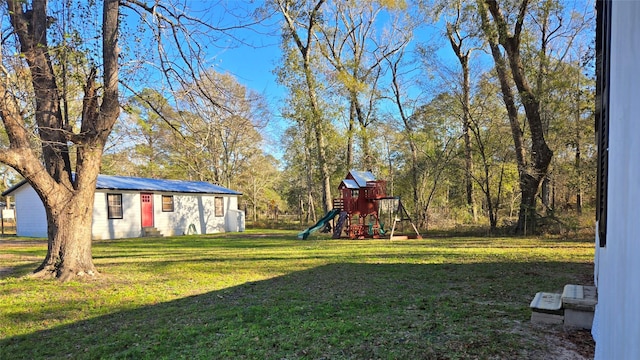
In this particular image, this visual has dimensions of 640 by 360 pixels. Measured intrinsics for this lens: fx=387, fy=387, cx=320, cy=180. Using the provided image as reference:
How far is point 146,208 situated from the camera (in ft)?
61.4

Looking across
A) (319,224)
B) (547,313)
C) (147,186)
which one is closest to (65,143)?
(547,313)

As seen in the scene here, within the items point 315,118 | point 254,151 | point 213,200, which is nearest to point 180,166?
point 254,151

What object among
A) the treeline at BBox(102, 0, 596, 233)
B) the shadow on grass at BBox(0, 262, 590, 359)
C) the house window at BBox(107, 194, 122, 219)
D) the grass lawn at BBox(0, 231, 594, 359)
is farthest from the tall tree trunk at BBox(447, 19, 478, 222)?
the house window at BBox(107, 194, 122, 219)

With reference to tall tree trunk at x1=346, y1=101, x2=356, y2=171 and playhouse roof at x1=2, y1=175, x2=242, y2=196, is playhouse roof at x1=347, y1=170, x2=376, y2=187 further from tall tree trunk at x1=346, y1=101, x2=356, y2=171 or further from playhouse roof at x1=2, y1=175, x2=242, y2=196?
playhouse roof at x1=2, y1=175, x2=242, y2=196

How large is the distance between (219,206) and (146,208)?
179 inches

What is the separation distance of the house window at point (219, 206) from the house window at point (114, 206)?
5.59 meters

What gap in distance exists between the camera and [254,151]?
31766 millimetres

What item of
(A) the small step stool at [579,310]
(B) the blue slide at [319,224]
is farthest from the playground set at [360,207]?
(A) the small step stool at [579,310]

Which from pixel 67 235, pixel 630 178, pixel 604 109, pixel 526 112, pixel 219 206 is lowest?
pixel 219 206

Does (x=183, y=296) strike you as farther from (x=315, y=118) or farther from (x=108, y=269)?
(x=315, y=118)

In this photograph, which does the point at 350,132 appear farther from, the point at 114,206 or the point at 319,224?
the point at 114,206

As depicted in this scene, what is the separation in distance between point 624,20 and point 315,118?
19094mm

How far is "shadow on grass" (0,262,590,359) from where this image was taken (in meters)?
3.52

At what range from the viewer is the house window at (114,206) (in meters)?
17.2
